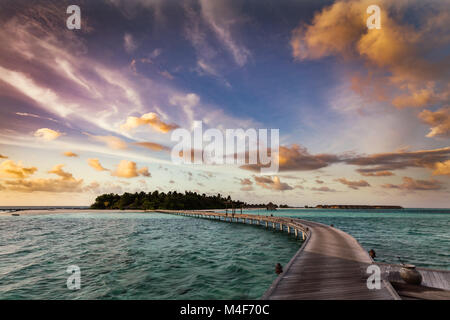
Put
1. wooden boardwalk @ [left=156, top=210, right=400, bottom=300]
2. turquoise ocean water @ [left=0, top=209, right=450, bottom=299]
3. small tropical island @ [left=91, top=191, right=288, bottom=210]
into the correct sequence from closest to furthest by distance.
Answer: wooden boardwalk @ [left=156, top=210, right=400, bottom=300], turquoise ocean water @ [left=0, top=209, right=450, bottom=299], small tropical island @ [left=91, top=191, right=288, bottom=210]

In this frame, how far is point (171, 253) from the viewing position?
936 inches

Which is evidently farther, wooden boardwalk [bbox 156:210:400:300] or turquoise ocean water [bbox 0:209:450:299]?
turquoise ocean water [bbox 0:209:450:299]

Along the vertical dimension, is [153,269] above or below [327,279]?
below

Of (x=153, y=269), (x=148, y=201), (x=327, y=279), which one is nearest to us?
(x=327, y=279)

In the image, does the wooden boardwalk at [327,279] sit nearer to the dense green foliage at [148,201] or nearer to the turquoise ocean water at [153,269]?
the turquoise ocean water at [153,269]

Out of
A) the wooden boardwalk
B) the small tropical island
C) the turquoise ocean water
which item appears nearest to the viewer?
the wooden boardwalk

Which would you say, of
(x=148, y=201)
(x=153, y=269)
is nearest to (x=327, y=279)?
(x=153, y=269)

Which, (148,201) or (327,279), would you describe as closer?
(327,279)

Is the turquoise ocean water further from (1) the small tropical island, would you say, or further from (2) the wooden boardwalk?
(1) the small tropical island

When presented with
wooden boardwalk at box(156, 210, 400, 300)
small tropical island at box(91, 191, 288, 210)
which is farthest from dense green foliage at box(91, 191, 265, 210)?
wooden boardwalk at box(156, 210, 400, 300)

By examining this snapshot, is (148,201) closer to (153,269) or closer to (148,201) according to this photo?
(148,201)

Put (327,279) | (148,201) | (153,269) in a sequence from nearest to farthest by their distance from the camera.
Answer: (327,279) → (153,269) → (148,201)

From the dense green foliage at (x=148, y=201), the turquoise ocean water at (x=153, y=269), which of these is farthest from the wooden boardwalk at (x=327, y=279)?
the dense green foliage at (x=148, y=201)

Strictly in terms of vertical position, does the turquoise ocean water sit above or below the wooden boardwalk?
below
